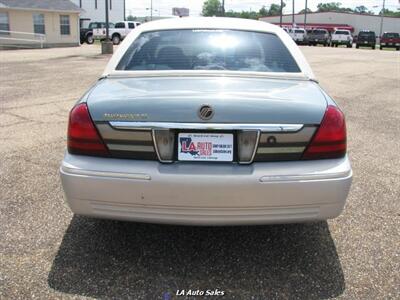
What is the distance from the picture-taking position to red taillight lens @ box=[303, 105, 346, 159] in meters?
2.98

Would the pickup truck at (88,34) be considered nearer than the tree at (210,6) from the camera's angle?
Yes

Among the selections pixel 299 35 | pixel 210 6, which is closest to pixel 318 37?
pixel 299 35

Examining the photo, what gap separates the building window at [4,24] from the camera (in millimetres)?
32841

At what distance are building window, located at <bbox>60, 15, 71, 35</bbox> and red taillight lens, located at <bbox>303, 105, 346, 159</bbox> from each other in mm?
35777

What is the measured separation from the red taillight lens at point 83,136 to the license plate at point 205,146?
1.62 ft

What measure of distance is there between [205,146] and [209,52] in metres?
1.27

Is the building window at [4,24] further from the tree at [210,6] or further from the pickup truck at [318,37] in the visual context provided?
the tree at [210,6]

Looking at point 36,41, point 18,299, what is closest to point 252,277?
point 18,299

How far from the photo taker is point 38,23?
3478cm

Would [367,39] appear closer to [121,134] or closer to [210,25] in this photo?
[210,25]

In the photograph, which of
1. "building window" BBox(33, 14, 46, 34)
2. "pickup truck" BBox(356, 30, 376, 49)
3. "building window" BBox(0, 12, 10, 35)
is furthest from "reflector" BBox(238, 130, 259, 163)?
"pickup truck" BBox(356, 30, 376, 49)

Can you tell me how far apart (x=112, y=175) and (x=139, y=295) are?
28.8 inches

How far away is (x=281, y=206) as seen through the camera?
115 inches

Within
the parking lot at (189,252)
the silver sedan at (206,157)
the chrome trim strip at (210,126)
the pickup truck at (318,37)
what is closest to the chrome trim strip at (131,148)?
the silver sedan at (206,157)
